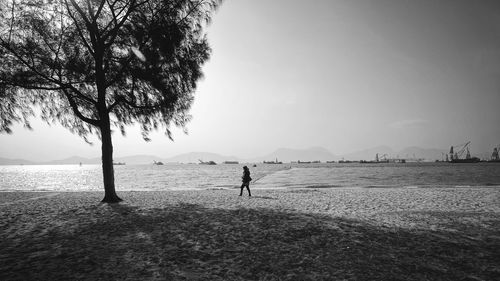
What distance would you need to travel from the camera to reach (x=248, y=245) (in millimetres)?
7820

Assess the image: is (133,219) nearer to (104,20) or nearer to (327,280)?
(327,280)

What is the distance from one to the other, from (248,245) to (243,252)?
562 millimetres

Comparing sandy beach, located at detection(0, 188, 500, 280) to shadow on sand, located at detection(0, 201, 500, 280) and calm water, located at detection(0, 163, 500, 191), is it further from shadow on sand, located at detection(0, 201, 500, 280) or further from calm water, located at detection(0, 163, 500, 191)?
calm water, located at detection(0, 163, 500, 191)

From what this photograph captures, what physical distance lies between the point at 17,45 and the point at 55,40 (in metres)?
1.57

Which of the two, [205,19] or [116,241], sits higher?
[205,19]

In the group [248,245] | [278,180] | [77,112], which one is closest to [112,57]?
[77,112]

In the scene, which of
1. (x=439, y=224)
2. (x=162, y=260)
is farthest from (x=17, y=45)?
(x=439, y=224)

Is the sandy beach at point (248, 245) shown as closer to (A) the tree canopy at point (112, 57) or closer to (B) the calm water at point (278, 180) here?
(A) the tree canopy at point (112, 57)

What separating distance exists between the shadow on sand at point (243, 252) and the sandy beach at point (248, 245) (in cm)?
2

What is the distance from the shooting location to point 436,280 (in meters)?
5.75

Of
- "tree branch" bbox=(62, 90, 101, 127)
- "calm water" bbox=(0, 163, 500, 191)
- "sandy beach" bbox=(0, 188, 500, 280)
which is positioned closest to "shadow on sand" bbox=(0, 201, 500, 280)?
"sandy beach" bbox=(0, 188, 500, 280)

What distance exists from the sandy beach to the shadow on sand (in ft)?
0.08

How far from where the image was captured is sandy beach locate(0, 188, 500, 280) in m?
6.05

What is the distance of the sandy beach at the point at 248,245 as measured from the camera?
19.9 ft
